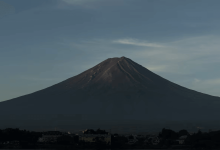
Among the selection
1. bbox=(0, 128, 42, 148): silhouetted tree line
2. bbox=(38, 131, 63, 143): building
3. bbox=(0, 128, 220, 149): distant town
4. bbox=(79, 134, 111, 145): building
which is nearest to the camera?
bbox=(0, 128, 220, 149): distant town

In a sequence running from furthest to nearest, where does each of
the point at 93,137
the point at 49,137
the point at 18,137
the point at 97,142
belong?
the point at 49,137
the point at 18,137
the point at 93,137
the point at 97,142

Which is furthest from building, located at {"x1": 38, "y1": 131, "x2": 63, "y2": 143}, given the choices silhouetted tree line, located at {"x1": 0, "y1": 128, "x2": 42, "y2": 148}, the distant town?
silhouetted tree line, located at {"x1": 0, "y1": 128, "x2": 42, "y2": 148}

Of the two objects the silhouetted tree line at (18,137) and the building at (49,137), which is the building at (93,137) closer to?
the building at (49,137)

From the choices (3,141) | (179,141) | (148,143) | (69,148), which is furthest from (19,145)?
(179,141)

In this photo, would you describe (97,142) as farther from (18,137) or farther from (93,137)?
(18,137)

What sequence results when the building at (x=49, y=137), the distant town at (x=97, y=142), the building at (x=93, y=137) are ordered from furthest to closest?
the building at (x=49, y=137) → the building at (x=93, y=137) → the distant town at (x=97, y=142)

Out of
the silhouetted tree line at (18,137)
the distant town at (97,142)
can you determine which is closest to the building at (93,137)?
the distant town at (97,142)

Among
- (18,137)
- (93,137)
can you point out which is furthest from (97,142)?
(18,137)

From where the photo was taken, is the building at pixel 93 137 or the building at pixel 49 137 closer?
the building at pixel 93 137

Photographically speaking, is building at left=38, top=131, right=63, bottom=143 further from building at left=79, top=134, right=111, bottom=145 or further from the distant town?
building at left=79, top=134, right=111, bottom=145

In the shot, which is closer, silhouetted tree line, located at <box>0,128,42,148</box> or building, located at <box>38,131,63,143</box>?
silhouetted tree line, located at <box>0,128,42,148</box>

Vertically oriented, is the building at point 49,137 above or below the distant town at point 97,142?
above
